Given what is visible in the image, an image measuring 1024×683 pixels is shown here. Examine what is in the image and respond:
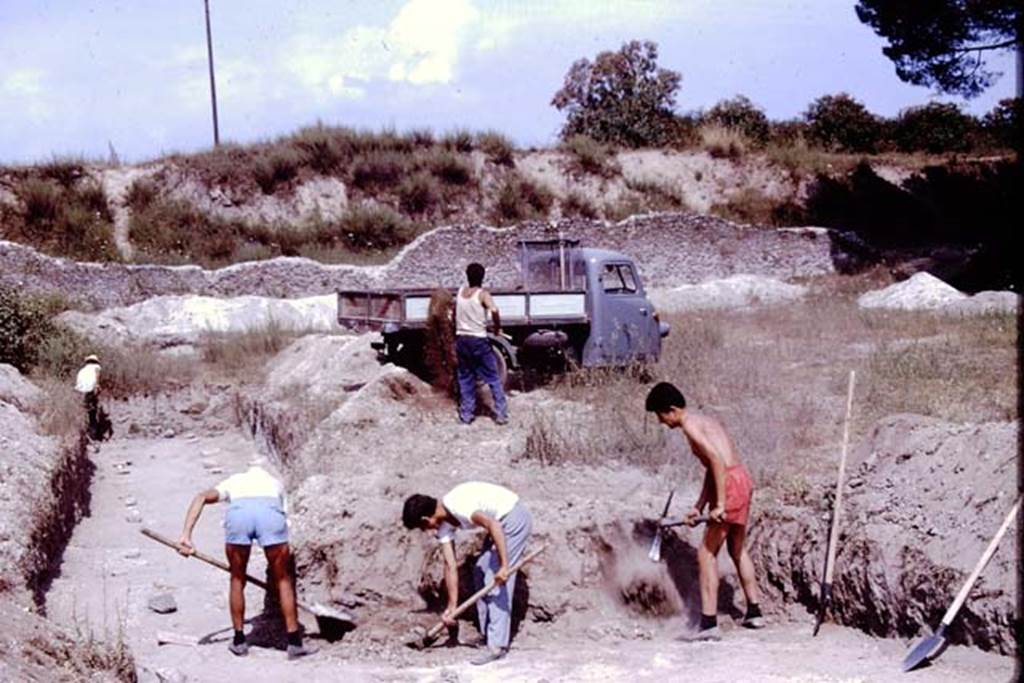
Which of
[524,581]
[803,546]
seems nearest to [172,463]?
[524,581]

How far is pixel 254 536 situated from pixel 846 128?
36786mm

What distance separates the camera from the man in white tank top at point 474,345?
10977 mm

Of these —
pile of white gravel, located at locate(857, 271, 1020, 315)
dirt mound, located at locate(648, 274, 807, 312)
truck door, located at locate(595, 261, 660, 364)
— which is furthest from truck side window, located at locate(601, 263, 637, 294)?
dirt mound, located at locate(648, 274, 807, 312)

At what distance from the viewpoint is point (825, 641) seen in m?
7.17

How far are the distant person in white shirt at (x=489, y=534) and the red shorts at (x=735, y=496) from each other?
4.37 ft

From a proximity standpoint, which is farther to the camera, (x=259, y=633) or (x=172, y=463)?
(x=172, y=463)

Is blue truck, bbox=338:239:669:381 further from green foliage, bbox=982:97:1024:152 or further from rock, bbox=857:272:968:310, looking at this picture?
green foliage, bbox=982:97:1024:152

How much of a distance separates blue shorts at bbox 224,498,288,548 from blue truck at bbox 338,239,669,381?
487 cm

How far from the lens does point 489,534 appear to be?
295 inches

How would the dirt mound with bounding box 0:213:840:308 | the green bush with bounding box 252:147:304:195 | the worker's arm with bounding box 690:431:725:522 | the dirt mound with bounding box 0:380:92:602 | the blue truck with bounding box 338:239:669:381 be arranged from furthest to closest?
the green bush with bounding box 252:147:304:195 → the dirt mound with bounding box 0:213:840:308 → the blue truck with bounding box 338:239:669:381 → the dirt mound with bounding box 0:380:92:602 → the worker's arm with bounding box 690:431:725:522

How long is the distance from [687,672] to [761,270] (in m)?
23.7

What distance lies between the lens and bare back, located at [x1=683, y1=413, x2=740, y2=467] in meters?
7.09

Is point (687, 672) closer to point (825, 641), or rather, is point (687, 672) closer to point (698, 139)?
point (825, 641)

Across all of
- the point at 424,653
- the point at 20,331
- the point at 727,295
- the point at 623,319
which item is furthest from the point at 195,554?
the point at 727,295
